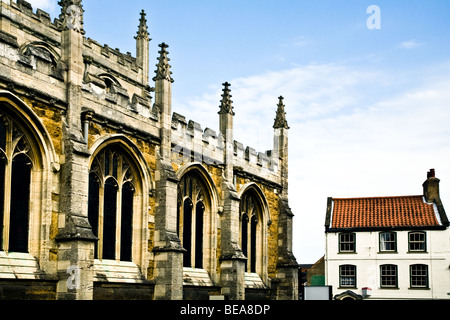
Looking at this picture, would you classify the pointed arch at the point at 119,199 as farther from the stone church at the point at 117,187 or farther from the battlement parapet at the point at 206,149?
the battlement parapet at the point at 206,149

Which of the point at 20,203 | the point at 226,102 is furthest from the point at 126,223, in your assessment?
the point at 226,102

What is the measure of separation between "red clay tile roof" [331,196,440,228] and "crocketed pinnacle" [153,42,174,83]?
24983mm

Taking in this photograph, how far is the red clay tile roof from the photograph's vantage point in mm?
42562

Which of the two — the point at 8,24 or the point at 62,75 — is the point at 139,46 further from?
the point at 62,75

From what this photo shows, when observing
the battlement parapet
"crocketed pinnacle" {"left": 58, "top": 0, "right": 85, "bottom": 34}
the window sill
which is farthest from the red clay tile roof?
"crocketed pinnacle" {"left": 58, "top": 0, "right": 85, "bottom": 34}

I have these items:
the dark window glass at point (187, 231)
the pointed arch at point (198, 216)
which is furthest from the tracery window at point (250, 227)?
the dark window glass at point (187, 231)

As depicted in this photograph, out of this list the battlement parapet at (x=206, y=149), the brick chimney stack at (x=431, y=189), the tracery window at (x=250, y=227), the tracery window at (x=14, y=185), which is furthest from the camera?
the brick chimney stack at (x=431, y=189)

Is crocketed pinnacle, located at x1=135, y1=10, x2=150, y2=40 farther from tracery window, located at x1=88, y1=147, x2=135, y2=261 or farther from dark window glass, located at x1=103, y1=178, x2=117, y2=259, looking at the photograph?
dark window glass, located at x1=103, y1=178, x2=117, y2=259

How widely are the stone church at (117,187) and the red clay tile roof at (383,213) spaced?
13891 millimetres

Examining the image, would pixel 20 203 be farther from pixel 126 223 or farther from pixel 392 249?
pixel 392 249

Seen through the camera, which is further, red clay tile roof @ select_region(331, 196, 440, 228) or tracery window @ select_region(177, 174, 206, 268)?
red clay tile roof @ select_region(331, 196, 440, 228)

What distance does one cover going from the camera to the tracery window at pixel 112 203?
62.4ft
